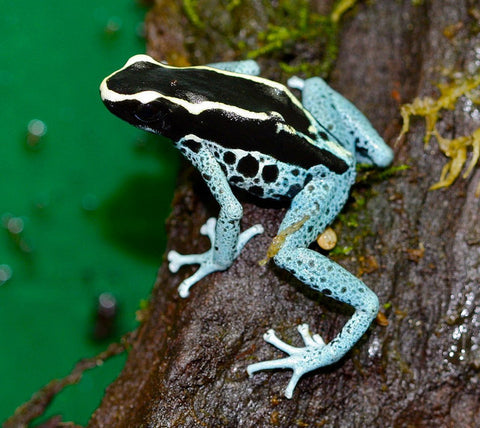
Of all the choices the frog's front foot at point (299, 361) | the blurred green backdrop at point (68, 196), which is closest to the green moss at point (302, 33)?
the blurred green backdrop at point (68, 196)

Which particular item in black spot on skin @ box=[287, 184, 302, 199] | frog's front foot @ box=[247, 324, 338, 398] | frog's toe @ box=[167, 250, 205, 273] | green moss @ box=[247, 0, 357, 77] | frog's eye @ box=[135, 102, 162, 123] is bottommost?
frog's front foot @ box=[247, 324, 338, 398]

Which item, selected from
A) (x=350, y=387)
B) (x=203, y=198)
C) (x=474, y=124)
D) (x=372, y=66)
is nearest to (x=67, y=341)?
(x=203, y=198)

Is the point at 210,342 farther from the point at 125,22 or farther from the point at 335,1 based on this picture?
the point at 125,22

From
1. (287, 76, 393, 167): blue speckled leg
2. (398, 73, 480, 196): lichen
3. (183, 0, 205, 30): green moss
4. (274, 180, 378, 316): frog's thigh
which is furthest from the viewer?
(183, 0, 205, 30): green moss

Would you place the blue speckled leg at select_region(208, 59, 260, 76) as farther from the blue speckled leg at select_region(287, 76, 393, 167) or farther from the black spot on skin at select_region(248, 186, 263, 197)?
the black spot on skin at select_region(248, 186, 263, 197)

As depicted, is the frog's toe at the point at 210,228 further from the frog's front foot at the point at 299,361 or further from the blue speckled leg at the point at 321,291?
the frog's front foot at the point at 299,361

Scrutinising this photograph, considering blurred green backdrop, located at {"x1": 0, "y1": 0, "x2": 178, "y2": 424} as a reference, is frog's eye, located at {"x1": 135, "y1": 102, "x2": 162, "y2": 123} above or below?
above

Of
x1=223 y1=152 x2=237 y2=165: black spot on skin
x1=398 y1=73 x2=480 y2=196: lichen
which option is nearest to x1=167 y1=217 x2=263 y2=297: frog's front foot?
x1=223 y1=152 x2=237 y2=165: black spot on skin
